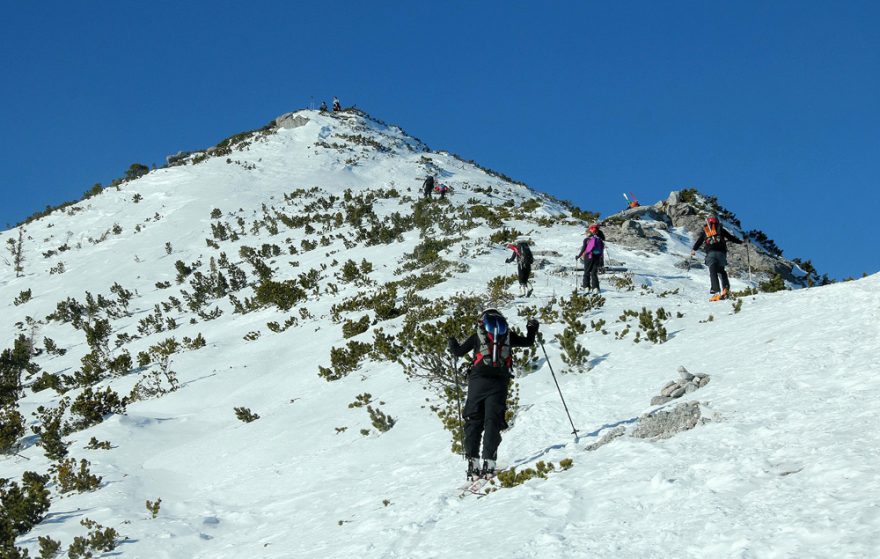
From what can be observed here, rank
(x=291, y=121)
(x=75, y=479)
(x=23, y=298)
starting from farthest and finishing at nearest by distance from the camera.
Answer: (x=291, y=121) < (x=23, y=298) < (x=75, y=479)

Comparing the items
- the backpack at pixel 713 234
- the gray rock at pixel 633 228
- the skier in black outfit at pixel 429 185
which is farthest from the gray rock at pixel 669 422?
the skier in black outfit at pixel 429 185

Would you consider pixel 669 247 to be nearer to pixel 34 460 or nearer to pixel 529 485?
pixel 529 485

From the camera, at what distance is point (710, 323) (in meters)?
10.0

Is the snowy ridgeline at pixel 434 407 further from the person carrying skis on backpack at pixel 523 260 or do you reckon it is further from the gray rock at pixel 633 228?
the person carrying skis on backpack at pixel 523 260

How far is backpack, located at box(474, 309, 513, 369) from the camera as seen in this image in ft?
20.4

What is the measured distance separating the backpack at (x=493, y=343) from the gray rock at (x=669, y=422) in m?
1.47

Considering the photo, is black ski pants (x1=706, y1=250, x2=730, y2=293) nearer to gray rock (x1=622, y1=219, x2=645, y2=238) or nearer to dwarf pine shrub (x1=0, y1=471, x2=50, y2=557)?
gray rock (x1=622, y1=219, x2=645, y2=238)

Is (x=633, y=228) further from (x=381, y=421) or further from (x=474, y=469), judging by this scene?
(x=474, y=469)

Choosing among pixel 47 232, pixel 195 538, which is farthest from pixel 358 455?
pixel 47 232

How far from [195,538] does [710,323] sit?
27.7ft

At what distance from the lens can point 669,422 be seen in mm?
5719

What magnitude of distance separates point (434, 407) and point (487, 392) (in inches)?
119

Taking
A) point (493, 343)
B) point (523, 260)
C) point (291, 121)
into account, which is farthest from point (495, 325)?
point (291, 121)

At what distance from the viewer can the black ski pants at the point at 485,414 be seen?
6.11 m
